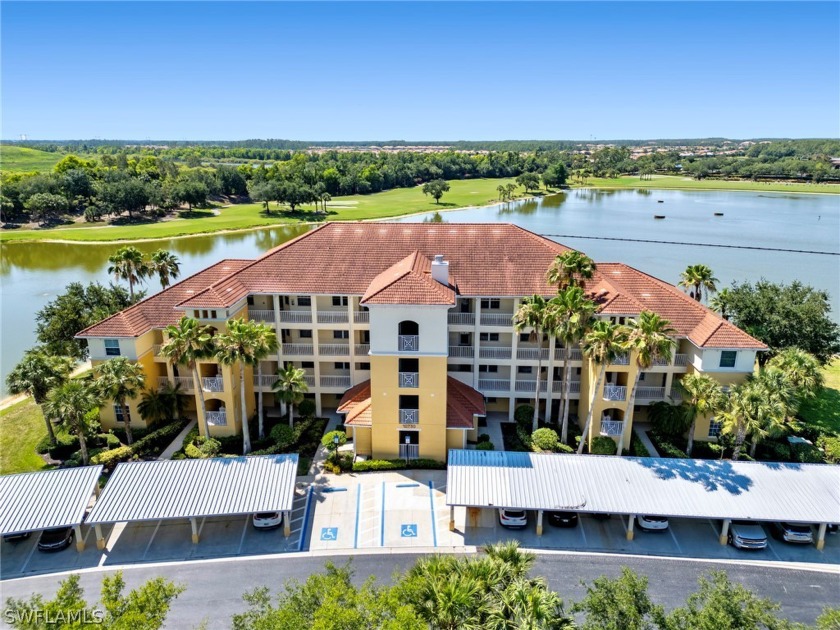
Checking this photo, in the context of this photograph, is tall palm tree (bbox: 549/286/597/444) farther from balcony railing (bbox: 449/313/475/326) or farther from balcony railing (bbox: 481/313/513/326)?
balcony railing (bbox: 449/313/475/326)

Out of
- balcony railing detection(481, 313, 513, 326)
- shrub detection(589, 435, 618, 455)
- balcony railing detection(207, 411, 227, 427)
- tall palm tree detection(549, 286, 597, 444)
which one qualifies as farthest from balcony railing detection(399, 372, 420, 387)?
balcony railing detection(207, 411, 227, 427)

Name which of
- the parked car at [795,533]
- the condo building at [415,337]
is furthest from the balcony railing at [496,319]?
the parked car at [795,533]

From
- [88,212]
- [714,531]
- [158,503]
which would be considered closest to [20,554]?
[158,503]

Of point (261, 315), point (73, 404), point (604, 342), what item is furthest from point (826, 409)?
point (73, 404)

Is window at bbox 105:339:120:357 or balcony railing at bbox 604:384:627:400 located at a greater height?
window at bbox 105:339:120:357

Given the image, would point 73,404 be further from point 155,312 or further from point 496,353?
point 496,353

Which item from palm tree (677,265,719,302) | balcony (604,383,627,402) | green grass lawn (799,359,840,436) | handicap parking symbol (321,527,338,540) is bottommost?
handicap parking symbol (321,527,338,540)

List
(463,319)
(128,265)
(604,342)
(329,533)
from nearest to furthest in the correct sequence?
1. (329,533)
2. (604,342)
3. (463,319)
4. (128,265)
